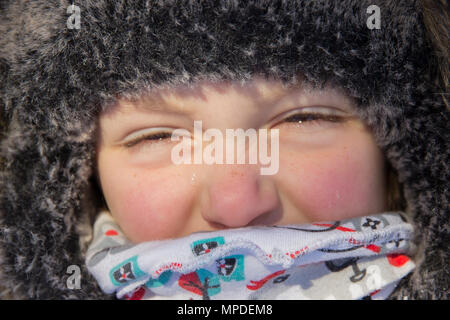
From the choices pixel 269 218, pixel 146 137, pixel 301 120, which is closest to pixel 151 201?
pixel 146 137

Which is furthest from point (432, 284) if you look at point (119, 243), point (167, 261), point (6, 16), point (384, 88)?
point (6, 16)

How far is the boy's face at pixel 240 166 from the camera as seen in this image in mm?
918

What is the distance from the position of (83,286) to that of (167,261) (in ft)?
0.92

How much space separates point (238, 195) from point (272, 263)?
0.15 m

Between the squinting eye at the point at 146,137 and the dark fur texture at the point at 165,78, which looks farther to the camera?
the squinting eye at the point at 146,137

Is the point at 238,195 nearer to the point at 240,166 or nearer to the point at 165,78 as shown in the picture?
the point at 240,166

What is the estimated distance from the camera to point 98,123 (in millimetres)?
1021

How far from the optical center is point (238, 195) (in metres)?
0.91

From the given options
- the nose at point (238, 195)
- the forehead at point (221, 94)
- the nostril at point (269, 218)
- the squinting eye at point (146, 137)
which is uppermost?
the forehead at point (221, 94)

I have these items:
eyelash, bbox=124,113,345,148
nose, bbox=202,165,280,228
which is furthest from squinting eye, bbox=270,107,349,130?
nose, bbox=202,165,280,228

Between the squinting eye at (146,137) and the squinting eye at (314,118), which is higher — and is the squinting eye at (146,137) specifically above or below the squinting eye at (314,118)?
below

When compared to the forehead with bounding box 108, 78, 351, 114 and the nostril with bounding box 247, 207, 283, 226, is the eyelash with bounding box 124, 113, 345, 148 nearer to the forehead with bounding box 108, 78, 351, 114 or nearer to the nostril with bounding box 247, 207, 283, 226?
the forehead with bounding box 108, 78, 351, 114

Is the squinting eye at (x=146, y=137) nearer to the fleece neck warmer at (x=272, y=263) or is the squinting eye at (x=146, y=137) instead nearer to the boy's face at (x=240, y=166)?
the boy's face at (x=240, y=166)

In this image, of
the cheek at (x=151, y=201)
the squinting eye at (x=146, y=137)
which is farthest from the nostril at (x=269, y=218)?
the squinting eye at (x=146, y=137)
